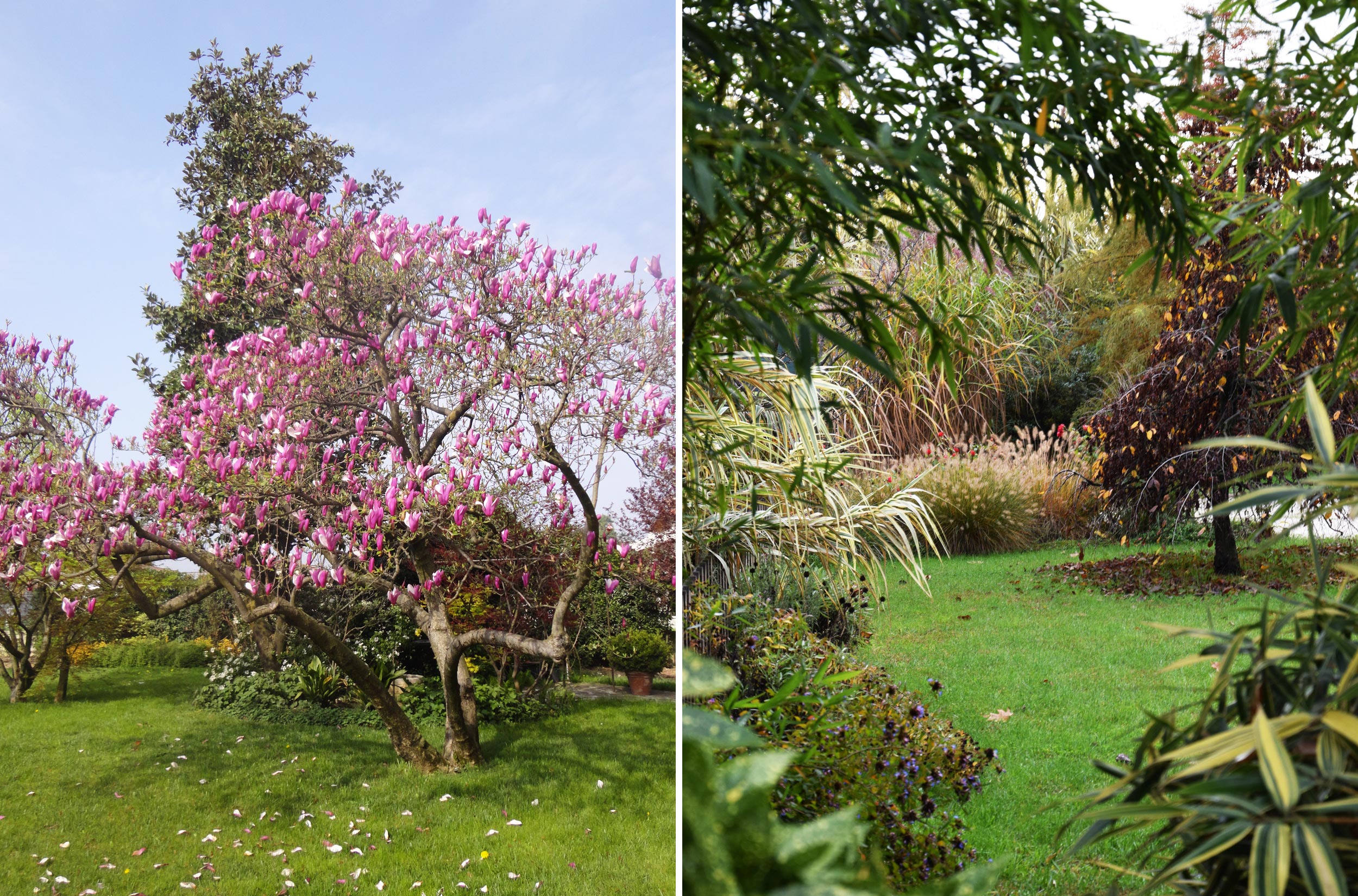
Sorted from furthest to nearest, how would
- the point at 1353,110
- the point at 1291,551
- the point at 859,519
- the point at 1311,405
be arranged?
the point at 1291,551, the point at 859,519, the point at 1353,110, the point at 1311,405

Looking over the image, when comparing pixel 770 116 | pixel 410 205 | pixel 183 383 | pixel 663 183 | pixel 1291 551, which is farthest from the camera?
pixel 1291 551

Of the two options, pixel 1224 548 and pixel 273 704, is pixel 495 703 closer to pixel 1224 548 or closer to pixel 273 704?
pixel 273 704

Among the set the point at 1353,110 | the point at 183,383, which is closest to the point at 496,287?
the point at 183,383

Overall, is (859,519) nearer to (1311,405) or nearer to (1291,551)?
(1311,405)

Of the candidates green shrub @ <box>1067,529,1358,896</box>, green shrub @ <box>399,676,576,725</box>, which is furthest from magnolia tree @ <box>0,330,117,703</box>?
green shrub @ <box>1067,529,1358,896</box>

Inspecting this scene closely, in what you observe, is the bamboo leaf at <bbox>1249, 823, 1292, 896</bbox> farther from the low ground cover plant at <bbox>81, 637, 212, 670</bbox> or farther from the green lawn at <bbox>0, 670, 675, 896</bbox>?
the low ground cover plant at <bbox>81, 637, 212, 670</bbox>

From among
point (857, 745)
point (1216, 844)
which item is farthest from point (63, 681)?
point (1216, 844)

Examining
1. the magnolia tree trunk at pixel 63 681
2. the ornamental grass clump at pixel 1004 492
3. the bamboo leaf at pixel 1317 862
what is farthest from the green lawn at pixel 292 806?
the ornamental grass clump at pixel 1004 492

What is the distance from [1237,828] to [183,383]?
2135mm

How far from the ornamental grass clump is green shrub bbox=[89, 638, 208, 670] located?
448 cm

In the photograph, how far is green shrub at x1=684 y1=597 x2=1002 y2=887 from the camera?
1.90 metres

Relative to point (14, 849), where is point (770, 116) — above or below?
above

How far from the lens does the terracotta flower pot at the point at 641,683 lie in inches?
95.7

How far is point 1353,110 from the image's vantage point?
1.51 m
